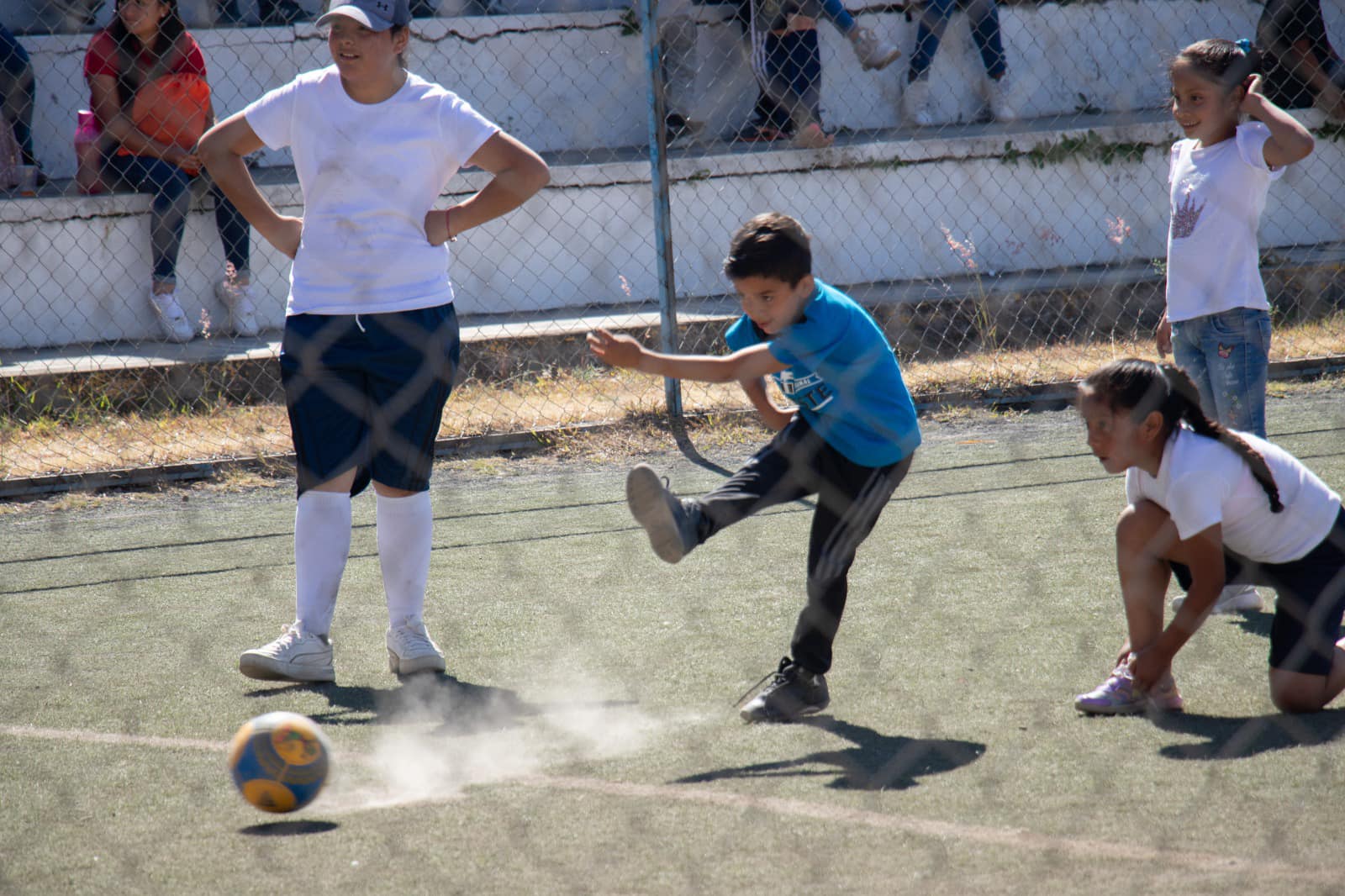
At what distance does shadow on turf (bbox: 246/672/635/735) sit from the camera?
334 cm

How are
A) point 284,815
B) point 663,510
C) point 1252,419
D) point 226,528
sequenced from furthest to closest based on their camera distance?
1. point 226,528
2. point 1252,419
3. point 663,510
4. point 284,815

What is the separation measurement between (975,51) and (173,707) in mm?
8320

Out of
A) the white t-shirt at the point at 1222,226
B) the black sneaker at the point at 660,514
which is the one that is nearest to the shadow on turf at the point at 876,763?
Result: the black sneaker at the point at 660,514

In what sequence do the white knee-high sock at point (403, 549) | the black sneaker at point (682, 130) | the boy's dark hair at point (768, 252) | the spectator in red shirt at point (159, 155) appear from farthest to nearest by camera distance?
the black sneaker at point (682, 130) → the spectator in red shirt at point (159, 155) → the white knee-high sock at point (403, 549) → the boy's dark hair at point (768, 252)

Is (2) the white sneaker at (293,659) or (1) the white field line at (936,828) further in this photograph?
(2) the white sneaker at (293,659)

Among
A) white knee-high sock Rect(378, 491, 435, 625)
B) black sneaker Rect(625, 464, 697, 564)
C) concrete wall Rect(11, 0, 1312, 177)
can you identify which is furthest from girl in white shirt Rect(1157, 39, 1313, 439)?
concrete wall Rect(11, 0, 1312, 177)

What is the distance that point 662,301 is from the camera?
22.6ft

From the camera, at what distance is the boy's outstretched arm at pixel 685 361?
10.1 feet

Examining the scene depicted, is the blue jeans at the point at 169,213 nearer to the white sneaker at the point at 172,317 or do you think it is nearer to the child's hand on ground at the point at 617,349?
the white sneaker at the point at 172,317

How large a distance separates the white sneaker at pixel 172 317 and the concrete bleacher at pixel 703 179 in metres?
0.12

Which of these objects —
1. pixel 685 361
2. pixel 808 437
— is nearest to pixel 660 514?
pixel 685 361

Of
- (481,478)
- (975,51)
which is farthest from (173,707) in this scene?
(975,51)

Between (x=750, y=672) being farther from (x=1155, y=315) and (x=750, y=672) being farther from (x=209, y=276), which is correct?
(x=1155, y=315)

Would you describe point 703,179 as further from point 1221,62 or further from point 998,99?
point 1221,62
